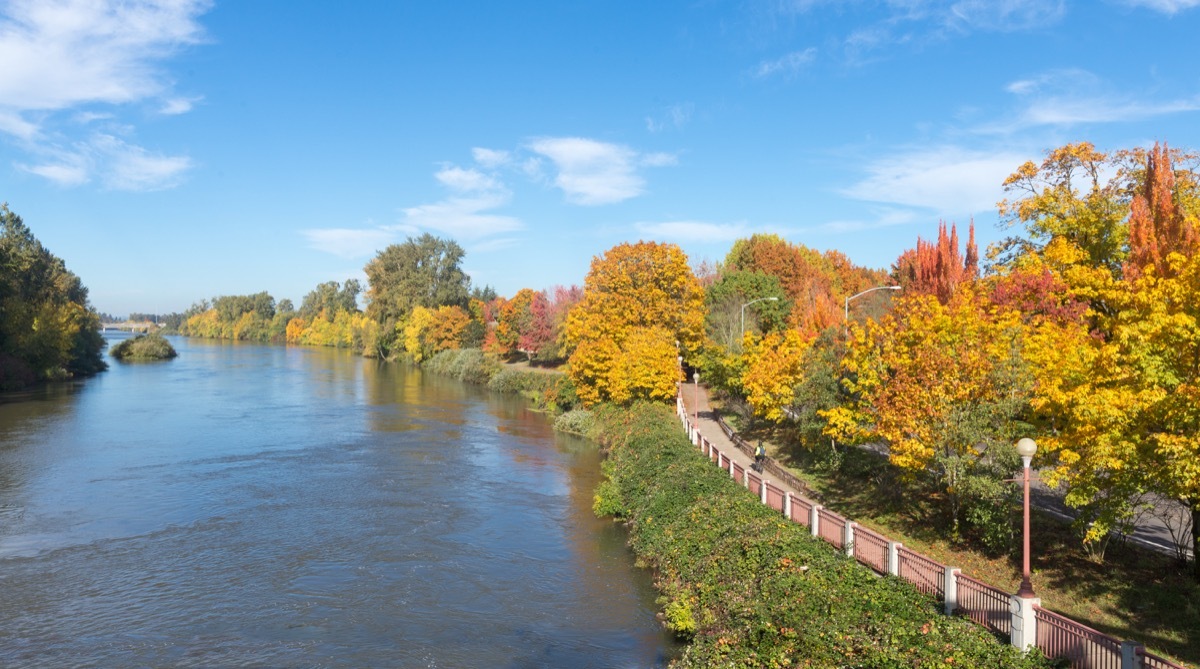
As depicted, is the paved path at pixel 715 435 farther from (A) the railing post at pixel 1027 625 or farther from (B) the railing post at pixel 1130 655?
(B) the railing post at pixel 1130 655

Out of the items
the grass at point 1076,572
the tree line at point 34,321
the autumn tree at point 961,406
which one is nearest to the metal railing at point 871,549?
the grass at point 1076,572

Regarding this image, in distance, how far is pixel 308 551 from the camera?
73.2 ft

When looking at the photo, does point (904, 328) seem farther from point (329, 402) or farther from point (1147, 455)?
point (329, 402)

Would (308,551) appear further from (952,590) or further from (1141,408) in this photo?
(1141,408)

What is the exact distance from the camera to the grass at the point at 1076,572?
14.0 metres

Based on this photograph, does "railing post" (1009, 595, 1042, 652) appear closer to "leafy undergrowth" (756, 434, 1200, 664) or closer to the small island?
"leafy undergrowth" (756, 434, 1200, 664)

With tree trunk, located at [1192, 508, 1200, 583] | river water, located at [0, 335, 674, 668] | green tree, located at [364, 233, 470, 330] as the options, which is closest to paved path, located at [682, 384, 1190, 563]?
tree trunk, located at [1192, 508, 1200, 583]

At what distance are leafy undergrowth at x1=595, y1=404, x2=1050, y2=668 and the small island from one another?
101151 millimetres

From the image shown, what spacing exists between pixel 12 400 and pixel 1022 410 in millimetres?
64233

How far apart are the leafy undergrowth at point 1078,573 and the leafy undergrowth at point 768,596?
12.3ft

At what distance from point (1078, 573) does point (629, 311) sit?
36047 mm

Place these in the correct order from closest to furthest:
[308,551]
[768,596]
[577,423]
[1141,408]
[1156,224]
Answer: [1141,408] < [768,596] < [308,551] < [1156,224] < [577,423]

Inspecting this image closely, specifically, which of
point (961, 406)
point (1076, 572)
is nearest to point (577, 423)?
point (961, 406)

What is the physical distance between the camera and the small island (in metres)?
105
